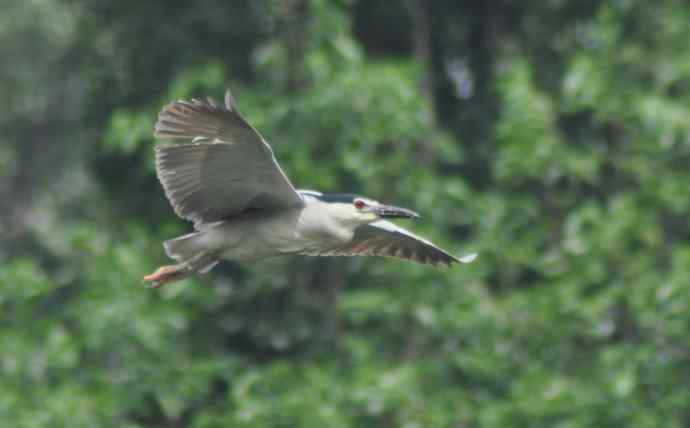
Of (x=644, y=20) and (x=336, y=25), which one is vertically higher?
(x=644, y=20)

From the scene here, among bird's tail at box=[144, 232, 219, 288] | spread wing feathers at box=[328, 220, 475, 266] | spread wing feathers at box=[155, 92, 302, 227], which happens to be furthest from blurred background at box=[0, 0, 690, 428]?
spread wing feathers at box=[155, 92, 302, 227]

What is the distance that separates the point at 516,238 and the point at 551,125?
1.01 metres

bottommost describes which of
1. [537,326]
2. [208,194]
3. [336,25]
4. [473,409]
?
[208,194]

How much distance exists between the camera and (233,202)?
837 centimetres

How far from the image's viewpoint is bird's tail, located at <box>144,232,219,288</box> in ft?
27.6

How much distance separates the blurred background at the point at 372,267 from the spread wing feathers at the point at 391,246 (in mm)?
3195

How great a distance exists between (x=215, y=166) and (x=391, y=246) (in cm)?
176

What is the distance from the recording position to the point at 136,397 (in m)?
13.0

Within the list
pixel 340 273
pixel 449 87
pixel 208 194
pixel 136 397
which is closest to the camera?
pixel 208 194

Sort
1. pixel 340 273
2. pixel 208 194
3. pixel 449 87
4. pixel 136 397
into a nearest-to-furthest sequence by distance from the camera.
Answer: pixel 208 194 < pixel 136 397 < pixel 340 273 < pixel 449 87

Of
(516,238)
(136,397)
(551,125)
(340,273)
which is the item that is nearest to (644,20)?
(551,125)

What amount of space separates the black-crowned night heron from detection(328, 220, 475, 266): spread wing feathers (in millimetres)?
502

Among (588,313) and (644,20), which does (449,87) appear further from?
(588,313)

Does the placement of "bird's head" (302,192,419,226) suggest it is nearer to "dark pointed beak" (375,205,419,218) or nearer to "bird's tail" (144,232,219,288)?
"dark pointed beak" (375,205,419,218)
